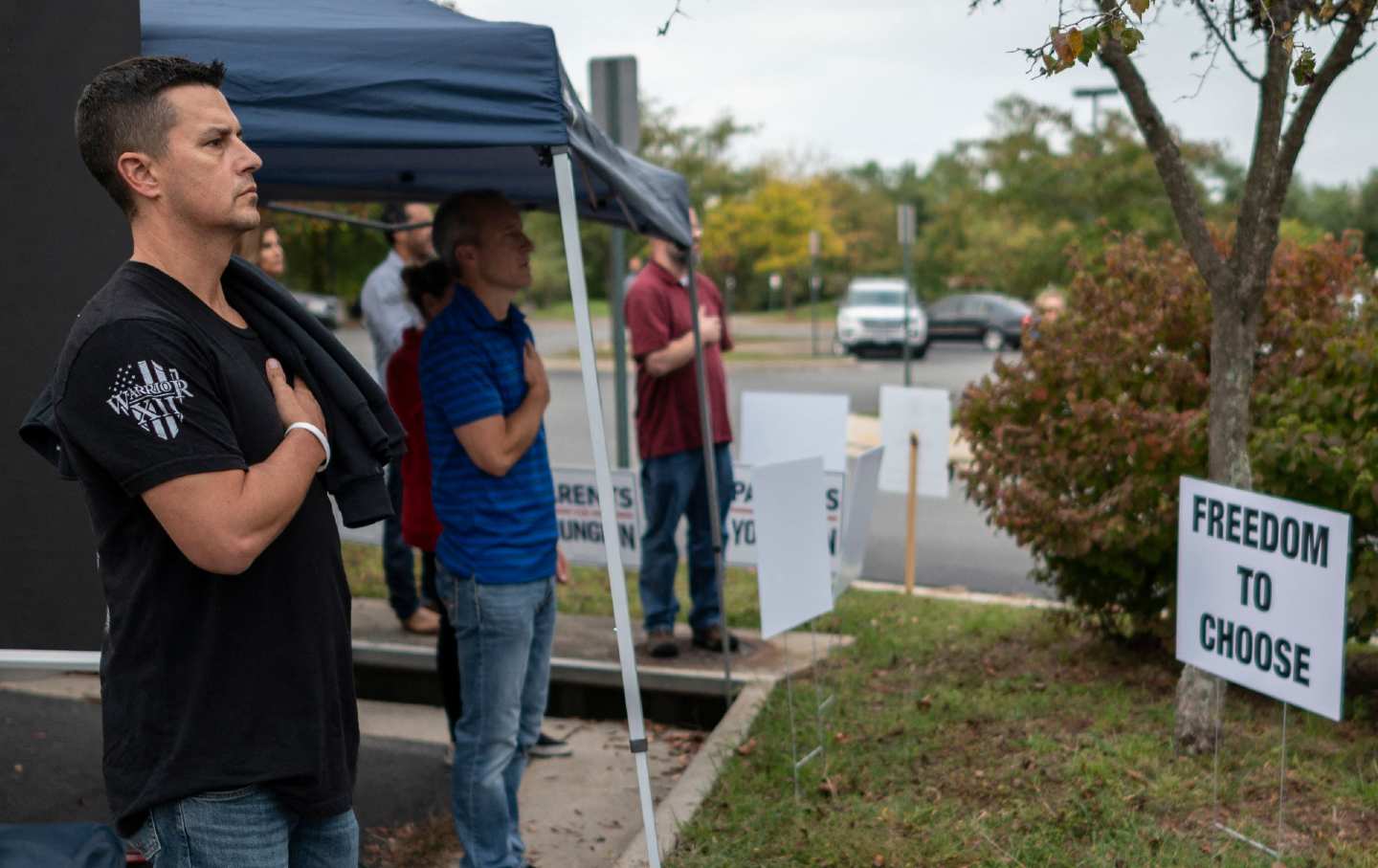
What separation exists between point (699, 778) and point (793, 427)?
2884 millimetres

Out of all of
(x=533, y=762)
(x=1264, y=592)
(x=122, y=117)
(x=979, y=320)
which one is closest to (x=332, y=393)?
(x=122, y=117)

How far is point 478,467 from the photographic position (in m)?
3.76

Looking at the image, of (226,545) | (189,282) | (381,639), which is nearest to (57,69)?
(189,282)

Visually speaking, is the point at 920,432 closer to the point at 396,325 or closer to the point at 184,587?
the point at 396,325

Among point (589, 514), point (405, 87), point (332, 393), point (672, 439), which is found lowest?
point (589, 514)

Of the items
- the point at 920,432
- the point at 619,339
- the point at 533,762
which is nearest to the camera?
the point at 533,762

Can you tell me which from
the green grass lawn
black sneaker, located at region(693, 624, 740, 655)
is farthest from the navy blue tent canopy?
black sneaker, located at region(693, 624, 740, 655)

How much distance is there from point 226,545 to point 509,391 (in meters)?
1.87

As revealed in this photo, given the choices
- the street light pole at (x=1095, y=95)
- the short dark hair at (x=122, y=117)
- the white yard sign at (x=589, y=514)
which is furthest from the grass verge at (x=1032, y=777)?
the street light pole at (x=1095, y=95)

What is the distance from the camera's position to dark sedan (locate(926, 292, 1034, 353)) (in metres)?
37.3

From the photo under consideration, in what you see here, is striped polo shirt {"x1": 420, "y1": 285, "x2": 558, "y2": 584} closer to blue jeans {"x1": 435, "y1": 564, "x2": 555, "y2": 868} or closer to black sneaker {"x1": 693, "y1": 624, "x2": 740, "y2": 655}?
blue jeans {"x1": 435, "y1": 564, "x2": 555, "y2": 868}

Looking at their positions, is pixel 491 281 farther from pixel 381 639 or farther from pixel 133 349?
pixel 381 639

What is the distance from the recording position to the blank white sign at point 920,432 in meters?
7.72

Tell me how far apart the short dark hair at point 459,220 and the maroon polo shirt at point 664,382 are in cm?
210
